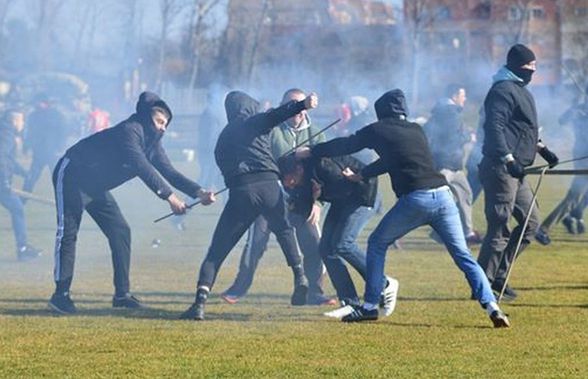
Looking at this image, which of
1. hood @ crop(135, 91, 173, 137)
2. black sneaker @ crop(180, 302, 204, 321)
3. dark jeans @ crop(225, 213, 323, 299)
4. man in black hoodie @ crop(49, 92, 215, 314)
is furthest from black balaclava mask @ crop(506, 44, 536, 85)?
black sneaker @ crop(180, 302, 204, 321)

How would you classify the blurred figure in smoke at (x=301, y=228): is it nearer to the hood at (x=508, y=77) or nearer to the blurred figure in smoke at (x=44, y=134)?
the hood at (x=508, y=77)

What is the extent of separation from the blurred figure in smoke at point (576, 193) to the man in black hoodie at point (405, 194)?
354 inches

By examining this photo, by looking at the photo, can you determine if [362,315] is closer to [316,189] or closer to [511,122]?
[316,189]

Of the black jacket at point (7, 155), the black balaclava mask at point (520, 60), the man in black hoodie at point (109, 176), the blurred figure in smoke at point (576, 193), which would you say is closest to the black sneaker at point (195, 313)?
the man in black hoodie at point (109, 176)

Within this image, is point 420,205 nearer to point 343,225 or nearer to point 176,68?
point 343,225

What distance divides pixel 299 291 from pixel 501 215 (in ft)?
6.54

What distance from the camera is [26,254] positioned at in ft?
59.0

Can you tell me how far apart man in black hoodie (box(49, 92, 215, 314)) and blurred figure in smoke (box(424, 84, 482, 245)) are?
5.89 m

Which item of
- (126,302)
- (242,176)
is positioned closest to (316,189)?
(242,176)

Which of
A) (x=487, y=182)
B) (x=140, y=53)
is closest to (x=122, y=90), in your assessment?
(x=140, y=53)

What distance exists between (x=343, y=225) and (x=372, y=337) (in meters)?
1.84

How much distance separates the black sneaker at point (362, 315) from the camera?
11.7m

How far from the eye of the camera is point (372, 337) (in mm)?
10906

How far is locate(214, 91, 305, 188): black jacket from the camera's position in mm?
12289
